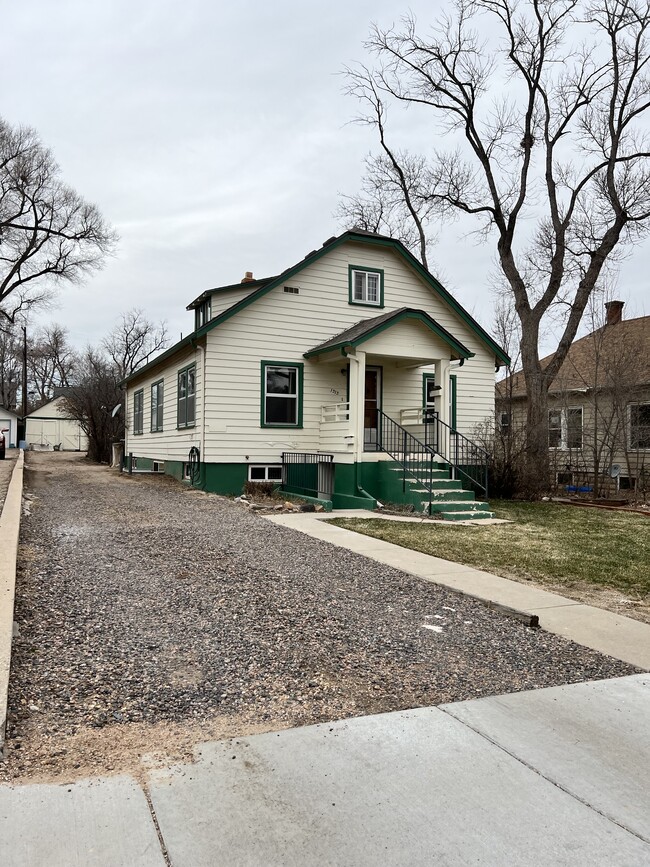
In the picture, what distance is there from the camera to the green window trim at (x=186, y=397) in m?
15.8

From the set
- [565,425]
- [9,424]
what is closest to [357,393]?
[565,425]

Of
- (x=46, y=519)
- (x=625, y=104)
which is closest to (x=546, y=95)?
(x=625, y=104)

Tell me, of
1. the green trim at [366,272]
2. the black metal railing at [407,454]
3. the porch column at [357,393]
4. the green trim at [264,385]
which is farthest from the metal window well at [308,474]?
the green trim at [366,272]

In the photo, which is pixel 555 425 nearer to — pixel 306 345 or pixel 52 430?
pixel 306 345

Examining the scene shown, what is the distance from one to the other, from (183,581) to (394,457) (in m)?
7.72

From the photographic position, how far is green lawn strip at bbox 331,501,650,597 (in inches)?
279

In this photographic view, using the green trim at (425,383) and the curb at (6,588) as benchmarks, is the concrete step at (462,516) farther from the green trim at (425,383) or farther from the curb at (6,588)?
the curb at (6,588)

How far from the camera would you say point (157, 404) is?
20.4 meters

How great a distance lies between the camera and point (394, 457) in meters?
13.3

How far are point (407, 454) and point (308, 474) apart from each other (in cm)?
245

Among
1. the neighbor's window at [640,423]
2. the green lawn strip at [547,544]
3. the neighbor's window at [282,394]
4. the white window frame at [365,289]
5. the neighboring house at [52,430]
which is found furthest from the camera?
the neighboring house at [52,430]

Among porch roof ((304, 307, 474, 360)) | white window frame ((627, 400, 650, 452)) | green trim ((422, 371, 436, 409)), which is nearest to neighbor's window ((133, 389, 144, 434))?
porch roof ((304, 307, 474, 360))

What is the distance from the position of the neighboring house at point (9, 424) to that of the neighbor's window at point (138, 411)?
19.3 m

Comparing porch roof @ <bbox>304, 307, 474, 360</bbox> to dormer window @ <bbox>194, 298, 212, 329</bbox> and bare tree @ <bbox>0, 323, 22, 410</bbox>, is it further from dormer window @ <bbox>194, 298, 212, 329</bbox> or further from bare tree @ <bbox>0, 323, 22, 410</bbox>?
bare tree @ <bbox>0, 323, 22, 410</bbox>
